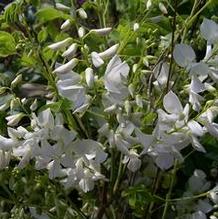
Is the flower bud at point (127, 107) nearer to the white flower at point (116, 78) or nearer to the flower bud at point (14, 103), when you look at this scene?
the white flower at point (116, 78)

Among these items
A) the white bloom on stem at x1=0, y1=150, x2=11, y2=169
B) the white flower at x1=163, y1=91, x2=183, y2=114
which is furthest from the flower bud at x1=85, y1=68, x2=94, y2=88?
the white bloom on stem at x1=0, y1=150, x2=11, y2=169

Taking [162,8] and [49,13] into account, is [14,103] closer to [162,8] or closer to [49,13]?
[49,13]

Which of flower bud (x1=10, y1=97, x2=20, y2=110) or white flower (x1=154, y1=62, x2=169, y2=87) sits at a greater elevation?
white flower (x1=154, y1=62, x2=169, y2=87)

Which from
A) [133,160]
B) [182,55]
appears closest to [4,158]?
[133,160]

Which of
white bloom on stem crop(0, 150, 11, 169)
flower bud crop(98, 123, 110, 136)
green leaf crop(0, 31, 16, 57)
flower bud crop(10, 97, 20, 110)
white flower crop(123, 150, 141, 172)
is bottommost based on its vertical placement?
white bloom on stem crop(0, 150, 11, 169)

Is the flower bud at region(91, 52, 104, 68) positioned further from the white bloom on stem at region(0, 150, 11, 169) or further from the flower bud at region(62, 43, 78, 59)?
the white bloom on stem at region(0, 150, 11, 169)

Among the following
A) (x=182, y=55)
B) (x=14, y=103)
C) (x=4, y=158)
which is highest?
(x=182, y=55)

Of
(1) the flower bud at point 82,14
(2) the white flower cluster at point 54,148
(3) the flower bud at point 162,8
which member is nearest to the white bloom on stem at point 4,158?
(2) the white flower cluster at point 54,148

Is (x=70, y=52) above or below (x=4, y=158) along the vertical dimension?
above

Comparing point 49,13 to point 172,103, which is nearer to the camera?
point 172,103

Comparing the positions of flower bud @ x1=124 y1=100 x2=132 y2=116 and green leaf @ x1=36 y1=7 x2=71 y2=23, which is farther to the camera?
green leaf @ x1=36 y1=7 x2=71 y2=23
